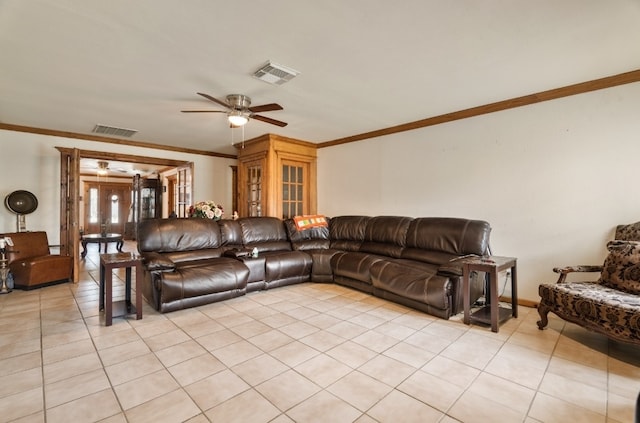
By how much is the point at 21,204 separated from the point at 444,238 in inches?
252

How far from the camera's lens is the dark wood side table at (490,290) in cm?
274

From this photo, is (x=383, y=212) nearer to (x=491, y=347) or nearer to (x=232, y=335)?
(x=491, y=347)

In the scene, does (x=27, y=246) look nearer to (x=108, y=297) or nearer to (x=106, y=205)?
(x=108, y=297)

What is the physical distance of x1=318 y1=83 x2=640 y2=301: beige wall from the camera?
293 centimetres

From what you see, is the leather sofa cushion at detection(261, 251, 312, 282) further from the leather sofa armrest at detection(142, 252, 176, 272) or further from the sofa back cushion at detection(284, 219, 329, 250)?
the leather sofa armrest at detection(142, 252, 176, 272)

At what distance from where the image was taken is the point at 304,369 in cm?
208

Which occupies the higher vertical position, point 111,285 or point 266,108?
Answer: point 266,108

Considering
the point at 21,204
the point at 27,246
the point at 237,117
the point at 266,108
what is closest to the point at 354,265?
the point at 266,108

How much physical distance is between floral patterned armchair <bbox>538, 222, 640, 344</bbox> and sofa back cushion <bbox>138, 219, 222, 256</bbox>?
381 centimetres

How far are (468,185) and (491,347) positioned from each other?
2.22 meters

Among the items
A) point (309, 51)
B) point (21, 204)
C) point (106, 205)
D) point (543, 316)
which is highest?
point (309, 51)

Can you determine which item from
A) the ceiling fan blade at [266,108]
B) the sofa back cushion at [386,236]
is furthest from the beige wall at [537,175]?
the ceiling fan blade at [266,108]

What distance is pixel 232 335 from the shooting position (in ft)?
8.63

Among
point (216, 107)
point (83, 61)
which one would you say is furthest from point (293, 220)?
point (83, 61)
